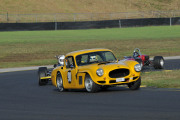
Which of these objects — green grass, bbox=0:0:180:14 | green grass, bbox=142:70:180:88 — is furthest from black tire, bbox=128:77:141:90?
green grass, bbox=0:0:180:14

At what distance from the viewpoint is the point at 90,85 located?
13.6m

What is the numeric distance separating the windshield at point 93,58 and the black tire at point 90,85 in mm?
932

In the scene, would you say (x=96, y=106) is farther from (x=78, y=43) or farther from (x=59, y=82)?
(x=78, y=43)

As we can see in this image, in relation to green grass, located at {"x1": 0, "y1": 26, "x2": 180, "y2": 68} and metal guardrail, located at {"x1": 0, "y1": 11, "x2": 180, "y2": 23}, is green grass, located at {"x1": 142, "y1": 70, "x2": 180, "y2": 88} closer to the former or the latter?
green grass, located at {"x1": 0, "y1": 26, "x2": 180, "y2": 68}

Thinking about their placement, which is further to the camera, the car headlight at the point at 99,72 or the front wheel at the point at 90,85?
the front wheel at the point at 90,85

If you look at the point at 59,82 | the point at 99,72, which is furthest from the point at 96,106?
the point at 59,82

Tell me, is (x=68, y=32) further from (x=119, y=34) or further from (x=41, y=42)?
(x=41, y=42)

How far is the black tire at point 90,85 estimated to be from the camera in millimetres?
13383

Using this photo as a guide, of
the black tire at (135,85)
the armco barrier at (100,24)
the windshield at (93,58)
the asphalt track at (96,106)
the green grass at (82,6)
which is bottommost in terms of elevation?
the asphalt track at (96,106)

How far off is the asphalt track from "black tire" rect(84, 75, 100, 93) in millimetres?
181

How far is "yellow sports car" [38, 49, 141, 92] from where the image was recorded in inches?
521

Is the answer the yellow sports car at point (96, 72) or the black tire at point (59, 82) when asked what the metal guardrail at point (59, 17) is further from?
the yellow sports car at point (96, 72)

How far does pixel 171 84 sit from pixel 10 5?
6086 centimetres

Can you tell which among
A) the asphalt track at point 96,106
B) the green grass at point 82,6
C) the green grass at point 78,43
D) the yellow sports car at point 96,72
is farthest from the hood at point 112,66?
the green grass at point 82,6
